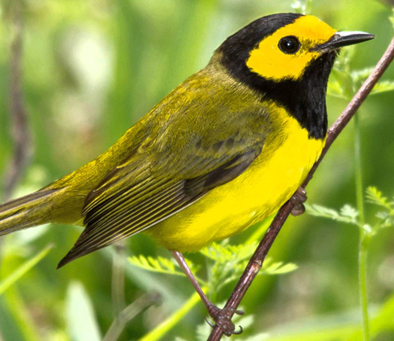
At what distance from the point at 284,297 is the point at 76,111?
2787 millimetres

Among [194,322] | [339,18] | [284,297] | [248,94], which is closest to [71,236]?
[194,322]

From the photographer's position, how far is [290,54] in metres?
3.24

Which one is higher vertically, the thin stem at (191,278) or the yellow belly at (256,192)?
the yellow belly at (256,192)

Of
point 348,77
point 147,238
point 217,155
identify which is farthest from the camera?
point 147,238

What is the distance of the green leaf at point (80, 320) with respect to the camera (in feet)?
11.2

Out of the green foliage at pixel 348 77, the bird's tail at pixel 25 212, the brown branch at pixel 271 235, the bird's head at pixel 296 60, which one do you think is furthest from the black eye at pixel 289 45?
the bird's tail at pixel 25 212

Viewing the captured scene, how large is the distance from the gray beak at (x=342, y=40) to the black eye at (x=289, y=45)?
0.08 m

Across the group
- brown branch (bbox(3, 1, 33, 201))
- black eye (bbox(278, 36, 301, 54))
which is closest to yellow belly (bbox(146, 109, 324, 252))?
black eye (bbox(278, 36, 301, 54))

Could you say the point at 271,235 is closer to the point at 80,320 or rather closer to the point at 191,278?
the point at 191,278

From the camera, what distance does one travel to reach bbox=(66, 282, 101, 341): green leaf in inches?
134

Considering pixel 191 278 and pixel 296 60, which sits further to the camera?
pixel 296 60

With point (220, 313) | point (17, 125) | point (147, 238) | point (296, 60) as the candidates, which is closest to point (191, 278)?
point (220, 313)

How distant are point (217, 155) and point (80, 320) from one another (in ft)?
3.27

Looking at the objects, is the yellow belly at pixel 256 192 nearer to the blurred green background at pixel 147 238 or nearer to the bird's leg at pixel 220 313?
the bird's leg at pixel 220 313
